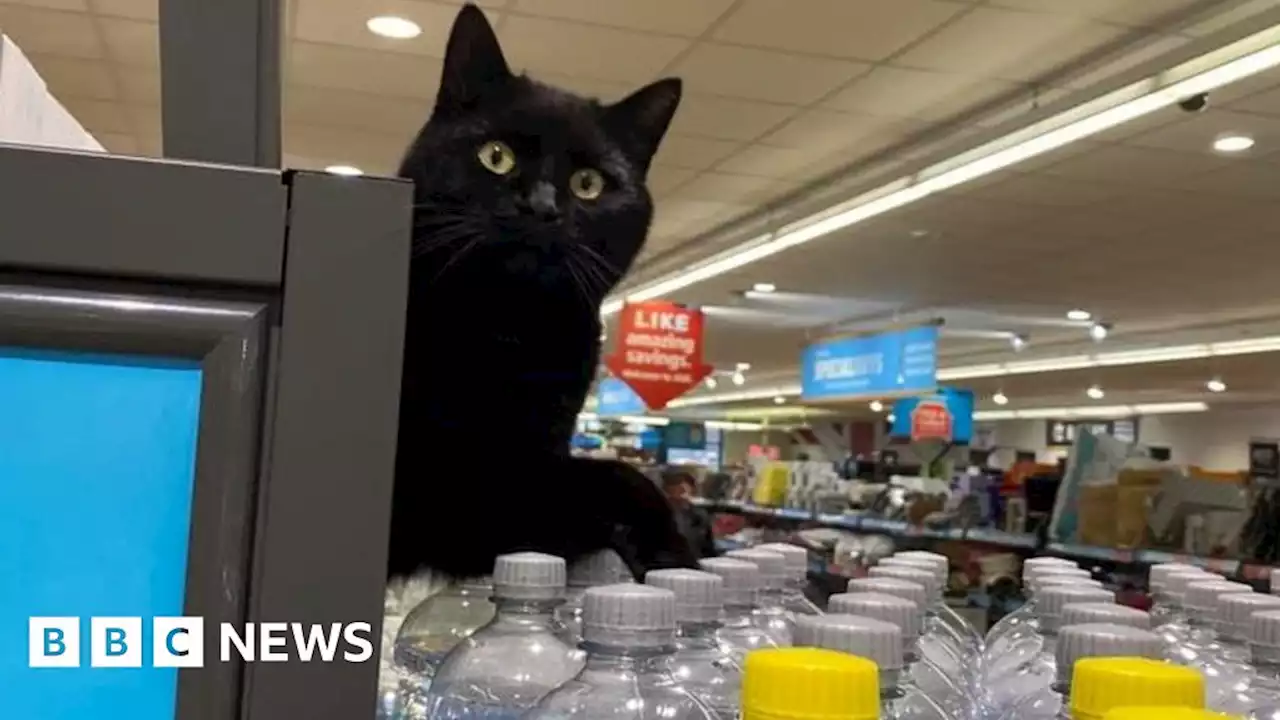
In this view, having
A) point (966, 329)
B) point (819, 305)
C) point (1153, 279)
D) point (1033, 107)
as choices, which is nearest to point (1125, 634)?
point (1033, 107)

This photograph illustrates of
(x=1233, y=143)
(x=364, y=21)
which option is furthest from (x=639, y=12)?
(x=1233, y=143)

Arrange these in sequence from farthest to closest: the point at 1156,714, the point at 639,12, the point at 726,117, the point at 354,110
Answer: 1. the point at 354,110
2. the point at 726,117
3. the point at 639,12
4. the point at 1156,714

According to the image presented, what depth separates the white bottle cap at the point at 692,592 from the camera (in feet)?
2.68

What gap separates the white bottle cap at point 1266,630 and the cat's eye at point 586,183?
661 millimetres

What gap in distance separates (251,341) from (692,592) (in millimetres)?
376

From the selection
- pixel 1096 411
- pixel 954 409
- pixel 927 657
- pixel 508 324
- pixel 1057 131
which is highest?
pixel 1057 131

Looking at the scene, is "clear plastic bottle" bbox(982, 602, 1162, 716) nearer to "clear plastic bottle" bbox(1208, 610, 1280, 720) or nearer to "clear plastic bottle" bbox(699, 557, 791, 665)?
"clear plastic bottle" bbox(1208, 610, 1280, 720)

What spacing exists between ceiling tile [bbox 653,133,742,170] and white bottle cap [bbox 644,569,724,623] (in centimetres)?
512

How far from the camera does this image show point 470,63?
114cm

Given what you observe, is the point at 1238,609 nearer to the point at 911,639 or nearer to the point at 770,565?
the point at 911,639

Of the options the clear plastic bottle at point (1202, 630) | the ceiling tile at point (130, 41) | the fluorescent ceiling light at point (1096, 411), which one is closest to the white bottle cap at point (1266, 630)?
the clear plastic bottle at point (1202, 630)

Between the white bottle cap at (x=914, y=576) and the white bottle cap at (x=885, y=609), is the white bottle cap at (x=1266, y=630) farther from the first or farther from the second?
the white bottle cap at (x=914, y=576)

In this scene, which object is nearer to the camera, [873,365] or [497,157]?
[497,157]

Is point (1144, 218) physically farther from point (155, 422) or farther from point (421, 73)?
point (155, 422)
